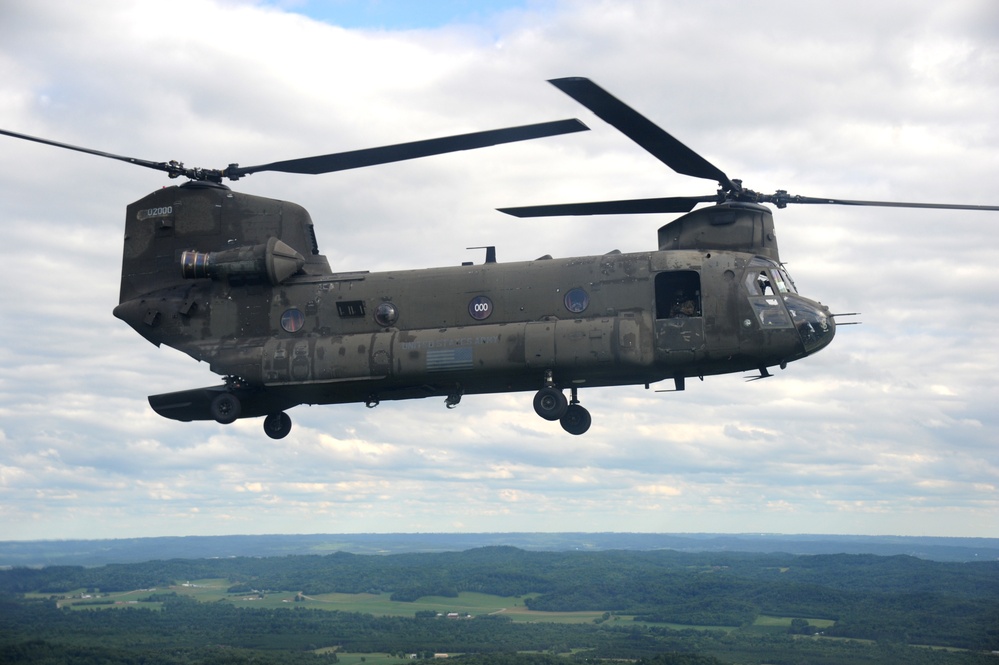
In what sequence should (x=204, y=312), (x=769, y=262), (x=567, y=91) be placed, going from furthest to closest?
1. (x=204, y=312)
2. (x=769, y=262)
3. (x=567, y=91)

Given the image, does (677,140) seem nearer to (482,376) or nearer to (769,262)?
(769,262)

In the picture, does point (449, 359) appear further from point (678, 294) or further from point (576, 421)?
point (678, 294)

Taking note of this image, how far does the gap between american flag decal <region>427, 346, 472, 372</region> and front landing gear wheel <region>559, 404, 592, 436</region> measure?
3.37m

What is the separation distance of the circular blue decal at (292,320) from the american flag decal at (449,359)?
13.1ft

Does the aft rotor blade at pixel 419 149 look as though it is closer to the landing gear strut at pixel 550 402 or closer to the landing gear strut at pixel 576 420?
the landing gear strut at pixel 550 402

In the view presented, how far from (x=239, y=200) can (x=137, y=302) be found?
4.18m

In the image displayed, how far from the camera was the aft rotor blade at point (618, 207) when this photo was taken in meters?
28.1

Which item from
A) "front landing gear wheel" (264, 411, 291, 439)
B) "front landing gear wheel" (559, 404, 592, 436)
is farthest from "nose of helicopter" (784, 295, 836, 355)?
"front landing gear wheel" (264, 411, 291, 439)

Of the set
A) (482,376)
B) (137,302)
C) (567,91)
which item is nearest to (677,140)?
(567,91)

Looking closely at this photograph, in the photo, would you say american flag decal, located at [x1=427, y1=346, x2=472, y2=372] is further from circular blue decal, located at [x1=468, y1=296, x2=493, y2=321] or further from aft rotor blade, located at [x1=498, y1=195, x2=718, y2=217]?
aft rotor blade, located at [x1=498, y1=195, x2=718, y2=217]

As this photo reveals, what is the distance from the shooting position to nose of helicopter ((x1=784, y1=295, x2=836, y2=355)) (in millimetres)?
25750

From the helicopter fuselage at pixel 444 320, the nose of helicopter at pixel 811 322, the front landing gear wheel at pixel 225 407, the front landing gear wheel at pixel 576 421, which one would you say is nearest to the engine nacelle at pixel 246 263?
the helicopter fuselage at pixel 444 320

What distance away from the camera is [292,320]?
28.0 m

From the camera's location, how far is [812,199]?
27.2 metres
